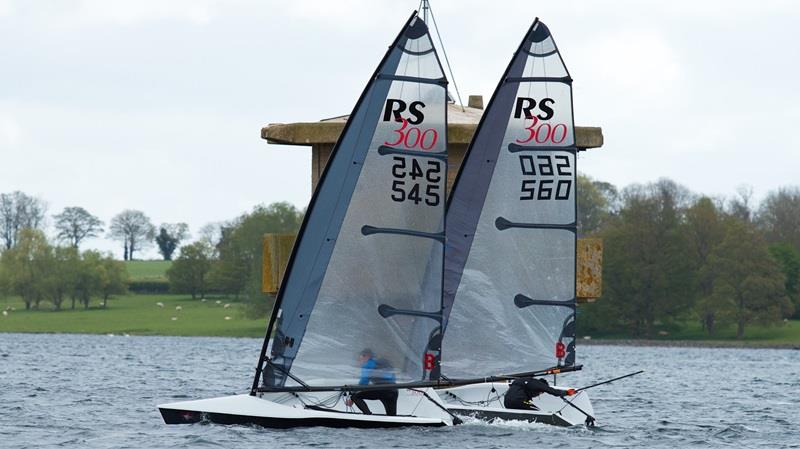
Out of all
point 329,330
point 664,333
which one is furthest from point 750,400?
point 664,333

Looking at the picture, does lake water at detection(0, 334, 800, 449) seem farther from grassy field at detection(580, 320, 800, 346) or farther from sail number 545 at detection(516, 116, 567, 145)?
grassy field at detection(580, 320, 800, 346)

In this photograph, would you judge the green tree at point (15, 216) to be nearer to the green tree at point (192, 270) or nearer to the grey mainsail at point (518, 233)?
the green tree at point (192, 270)

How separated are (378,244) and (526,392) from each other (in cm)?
357

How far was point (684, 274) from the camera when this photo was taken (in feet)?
357

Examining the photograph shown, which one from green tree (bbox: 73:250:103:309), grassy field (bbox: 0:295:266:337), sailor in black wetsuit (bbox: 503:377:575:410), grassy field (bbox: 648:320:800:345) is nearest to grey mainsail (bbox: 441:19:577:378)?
sailor in black wetsuit (bbox: 503:377:575:410)

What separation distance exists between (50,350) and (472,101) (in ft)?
182

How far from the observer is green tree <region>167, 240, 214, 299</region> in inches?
5763

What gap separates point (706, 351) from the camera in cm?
10012

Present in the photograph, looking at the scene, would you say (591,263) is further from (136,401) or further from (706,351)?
(706,351)

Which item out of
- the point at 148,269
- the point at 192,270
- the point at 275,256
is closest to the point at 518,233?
the point at 275,256

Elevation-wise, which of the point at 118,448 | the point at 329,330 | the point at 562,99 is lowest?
the point at 118,448

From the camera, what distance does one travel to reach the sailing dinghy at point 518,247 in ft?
88.5

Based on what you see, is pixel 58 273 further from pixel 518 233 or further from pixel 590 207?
pixel 518 233

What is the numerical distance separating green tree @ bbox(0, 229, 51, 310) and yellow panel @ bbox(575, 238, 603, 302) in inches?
4709
